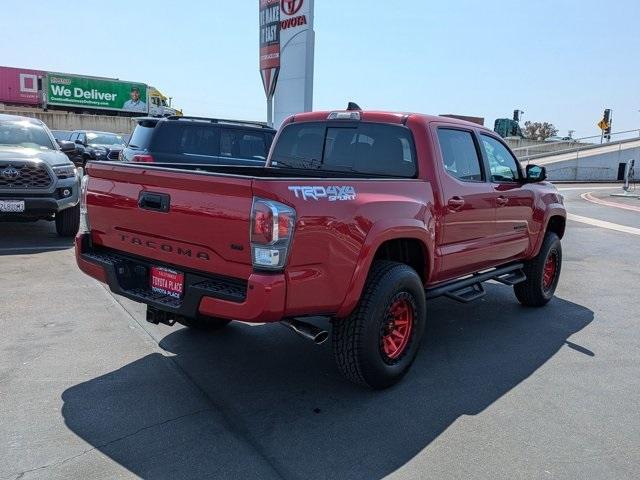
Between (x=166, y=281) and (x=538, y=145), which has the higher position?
(x=538, y=145)

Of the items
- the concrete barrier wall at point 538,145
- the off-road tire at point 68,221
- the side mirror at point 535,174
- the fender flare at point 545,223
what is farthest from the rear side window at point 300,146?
the concrete barrier wall at point 538,145

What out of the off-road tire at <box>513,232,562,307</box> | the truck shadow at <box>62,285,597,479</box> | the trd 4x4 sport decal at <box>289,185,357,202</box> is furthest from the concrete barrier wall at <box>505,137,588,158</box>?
the trd 4x4 sport decal at <box>289,185,357,202</box>

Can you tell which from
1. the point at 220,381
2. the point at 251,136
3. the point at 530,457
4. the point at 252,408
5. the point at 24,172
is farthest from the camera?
the point at 251,136

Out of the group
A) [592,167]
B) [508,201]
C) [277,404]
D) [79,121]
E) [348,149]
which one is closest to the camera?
[277,404]

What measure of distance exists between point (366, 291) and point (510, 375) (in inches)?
57.5

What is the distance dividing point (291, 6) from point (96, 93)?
130 feet

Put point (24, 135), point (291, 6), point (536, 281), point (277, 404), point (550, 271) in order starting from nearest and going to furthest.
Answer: point (277, 404), point (536, 281), point (550, 271), point (24, 135), point (291, 6)

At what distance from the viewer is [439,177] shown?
167 inches

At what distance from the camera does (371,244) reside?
3.44 meters

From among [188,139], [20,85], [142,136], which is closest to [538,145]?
[188,139]

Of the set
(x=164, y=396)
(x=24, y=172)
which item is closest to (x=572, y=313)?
(x=164, y=396)

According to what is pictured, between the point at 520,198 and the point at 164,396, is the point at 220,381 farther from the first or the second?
the point at 520,198

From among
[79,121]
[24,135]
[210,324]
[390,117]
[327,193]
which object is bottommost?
[210,324]

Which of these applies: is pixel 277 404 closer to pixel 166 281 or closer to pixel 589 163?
pixel 166 281
